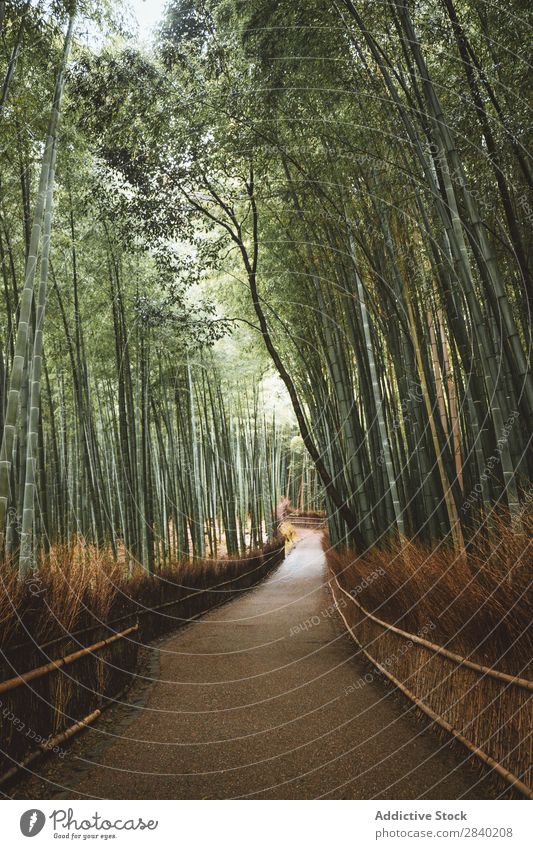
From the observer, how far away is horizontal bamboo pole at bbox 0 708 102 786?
1.67m

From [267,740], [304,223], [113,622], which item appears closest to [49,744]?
Result: [267,740]

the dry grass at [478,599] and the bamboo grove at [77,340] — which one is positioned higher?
the bamboo grove at [77,340]

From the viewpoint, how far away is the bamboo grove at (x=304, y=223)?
2.78 m

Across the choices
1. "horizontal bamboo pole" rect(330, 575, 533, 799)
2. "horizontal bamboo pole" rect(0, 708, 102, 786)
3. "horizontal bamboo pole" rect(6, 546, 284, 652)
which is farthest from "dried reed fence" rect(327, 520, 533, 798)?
"horizontal bamboo pole" rect(6, 546, 284, 652)

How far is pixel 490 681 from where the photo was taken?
5.63 ft

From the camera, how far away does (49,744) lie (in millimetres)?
1938

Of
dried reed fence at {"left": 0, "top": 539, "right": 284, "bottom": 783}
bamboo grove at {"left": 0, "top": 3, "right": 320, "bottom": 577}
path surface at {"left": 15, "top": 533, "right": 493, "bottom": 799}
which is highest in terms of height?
bamboo grove at {"left": 0, "top": 3, "right": 320, "bottom": 577}

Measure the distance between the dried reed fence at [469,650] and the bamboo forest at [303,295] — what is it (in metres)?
0.01

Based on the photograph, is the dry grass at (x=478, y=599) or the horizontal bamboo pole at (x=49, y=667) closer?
the dry grass at (x=478, y=599)

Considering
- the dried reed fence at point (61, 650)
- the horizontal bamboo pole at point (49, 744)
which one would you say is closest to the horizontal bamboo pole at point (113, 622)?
the dried reed fence at point (61, 650)

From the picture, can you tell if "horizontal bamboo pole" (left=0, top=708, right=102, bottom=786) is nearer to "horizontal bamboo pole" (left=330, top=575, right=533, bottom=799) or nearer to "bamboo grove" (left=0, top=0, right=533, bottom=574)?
"bamboo grove" (left=0, top=0, right=533, bottom=574)

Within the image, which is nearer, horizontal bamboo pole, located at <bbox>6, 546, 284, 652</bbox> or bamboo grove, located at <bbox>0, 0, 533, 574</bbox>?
horizontal bamboo pole, located at <bbox>6, 546, 284, 652</bbox>

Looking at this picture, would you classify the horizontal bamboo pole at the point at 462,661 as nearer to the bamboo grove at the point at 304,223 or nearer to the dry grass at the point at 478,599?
the dry grass at the point at 478,599
